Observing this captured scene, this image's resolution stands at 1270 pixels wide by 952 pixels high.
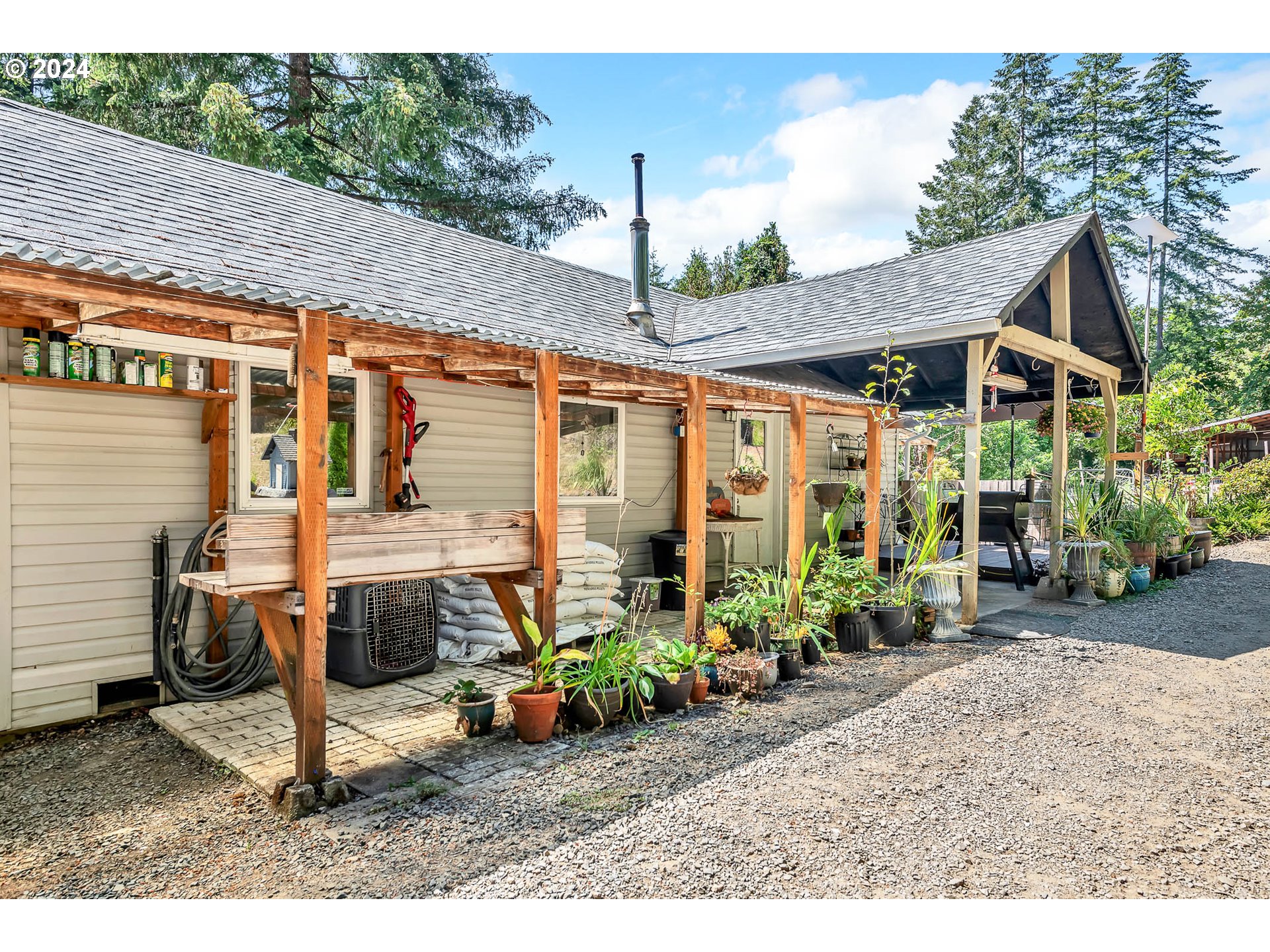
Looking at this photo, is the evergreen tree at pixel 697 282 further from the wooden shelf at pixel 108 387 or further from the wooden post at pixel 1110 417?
the wooden shelf at pixel 108 387

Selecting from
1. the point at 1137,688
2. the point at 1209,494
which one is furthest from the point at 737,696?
the point at 1209,494

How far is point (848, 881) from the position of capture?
7.98 feet

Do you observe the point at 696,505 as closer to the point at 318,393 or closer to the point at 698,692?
the point at 698,692

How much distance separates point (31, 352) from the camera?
13.0 feet

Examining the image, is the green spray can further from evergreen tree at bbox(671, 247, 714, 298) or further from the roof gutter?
evergreen tree at bbox(671, 247, 714, 298)

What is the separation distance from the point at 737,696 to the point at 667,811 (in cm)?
166

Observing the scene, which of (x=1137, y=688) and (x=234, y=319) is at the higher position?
(x=234, y=319)

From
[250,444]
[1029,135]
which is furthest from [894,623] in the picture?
[1029,135]

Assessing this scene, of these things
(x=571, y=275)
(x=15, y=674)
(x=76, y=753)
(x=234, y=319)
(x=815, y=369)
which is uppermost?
(x=571, y=275)

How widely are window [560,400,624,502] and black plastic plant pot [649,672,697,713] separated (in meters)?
3.07

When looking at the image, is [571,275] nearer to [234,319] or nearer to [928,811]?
[234,319]

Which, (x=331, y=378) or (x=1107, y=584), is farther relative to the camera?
(x=1107, y=584)

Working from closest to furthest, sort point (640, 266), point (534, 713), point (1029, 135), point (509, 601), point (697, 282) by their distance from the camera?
point (534, 713)
point (509, 601)
point (640, 266)
point (697, 282)
point (1029, 135)

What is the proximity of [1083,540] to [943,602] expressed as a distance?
125 inches
